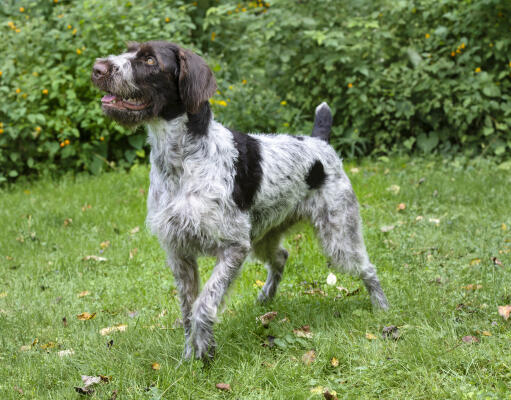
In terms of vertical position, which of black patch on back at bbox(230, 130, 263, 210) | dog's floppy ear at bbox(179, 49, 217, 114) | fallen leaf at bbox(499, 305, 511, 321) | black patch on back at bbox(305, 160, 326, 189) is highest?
dog's floppy ear at bbox(179, 49, 217, 114)

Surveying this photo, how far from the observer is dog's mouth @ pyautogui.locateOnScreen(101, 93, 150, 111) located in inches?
131

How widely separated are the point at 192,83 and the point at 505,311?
7.75 ft

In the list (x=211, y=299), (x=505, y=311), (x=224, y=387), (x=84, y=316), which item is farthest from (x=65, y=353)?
(x=505, y=311)

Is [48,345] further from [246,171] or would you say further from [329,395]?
[329,395]

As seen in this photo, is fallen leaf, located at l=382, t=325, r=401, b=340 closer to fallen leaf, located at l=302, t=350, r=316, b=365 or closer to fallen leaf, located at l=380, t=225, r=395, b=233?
fallen leaf, located at l=302, t=350, r=316, b=365

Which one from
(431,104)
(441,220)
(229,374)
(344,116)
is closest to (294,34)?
(344,116)

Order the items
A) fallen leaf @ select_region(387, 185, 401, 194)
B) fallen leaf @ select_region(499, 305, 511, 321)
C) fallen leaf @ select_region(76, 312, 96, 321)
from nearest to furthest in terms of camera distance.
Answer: fallen leaf @ select_region(499, 305, 511, 321) → fallen leaf @ select_region(76, 312, 96, 321) → fallen leaf @ select_region(387, 185, 401, 194)

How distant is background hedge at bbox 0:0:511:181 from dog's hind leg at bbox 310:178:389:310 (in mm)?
3998

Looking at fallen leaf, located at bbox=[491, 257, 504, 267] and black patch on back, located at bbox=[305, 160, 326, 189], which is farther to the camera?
fallen leaf, located at bbox=[491, 257, 504, 267]

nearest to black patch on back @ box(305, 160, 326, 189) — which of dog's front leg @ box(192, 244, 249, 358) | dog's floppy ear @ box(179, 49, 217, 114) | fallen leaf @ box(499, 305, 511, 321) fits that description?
dog's front leg @ box(192, 244, 249, 358)

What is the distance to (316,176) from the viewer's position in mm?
4215

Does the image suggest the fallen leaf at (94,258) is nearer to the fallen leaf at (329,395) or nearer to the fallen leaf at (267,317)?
the fallen leaf at (267,317)

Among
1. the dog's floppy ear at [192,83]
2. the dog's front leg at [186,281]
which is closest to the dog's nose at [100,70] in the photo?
the dog's floppy ear at [192,83]

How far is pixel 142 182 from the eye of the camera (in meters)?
7.61
